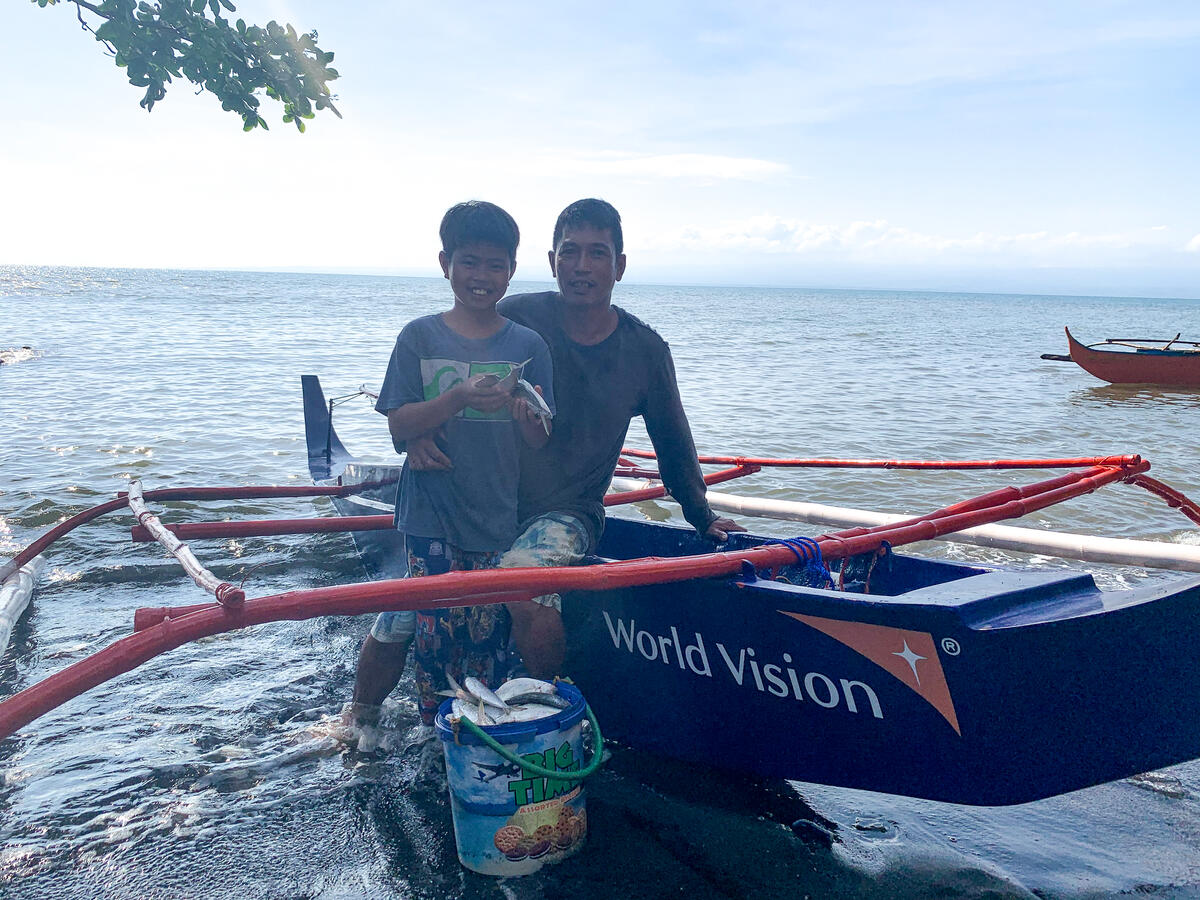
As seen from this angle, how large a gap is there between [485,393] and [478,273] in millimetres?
557

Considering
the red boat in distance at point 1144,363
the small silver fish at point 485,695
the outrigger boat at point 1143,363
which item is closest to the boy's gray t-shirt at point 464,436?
the small silver fish at point 485,695

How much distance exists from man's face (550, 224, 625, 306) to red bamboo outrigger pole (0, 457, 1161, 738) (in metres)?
1.09

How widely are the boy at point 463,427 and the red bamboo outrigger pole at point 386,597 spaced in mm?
486

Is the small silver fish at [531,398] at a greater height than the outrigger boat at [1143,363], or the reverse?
the small silver fish at [531,398]

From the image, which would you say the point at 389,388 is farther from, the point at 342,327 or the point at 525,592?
the point at 342,327

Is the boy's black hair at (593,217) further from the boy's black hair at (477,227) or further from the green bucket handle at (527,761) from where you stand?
the green bucket handle at (527,761)

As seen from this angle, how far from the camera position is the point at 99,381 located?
18312 millimetres

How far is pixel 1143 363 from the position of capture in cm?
1880

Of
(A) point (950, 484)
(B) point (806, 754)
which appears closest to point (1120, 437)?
(A) point (950, 484)

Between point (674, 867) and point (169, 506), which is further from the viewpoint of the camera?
point (169, 506)

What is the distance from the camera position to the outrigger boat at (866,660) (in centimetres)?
253

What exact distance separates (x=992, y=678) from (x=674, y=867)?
1309 millimetres

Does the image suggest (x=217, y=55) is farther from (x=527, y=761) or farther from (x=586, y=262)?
(x=527, y=761)

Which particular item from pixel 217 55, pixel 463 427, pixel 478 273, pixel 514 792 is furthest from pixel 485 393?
pixel 217 55
